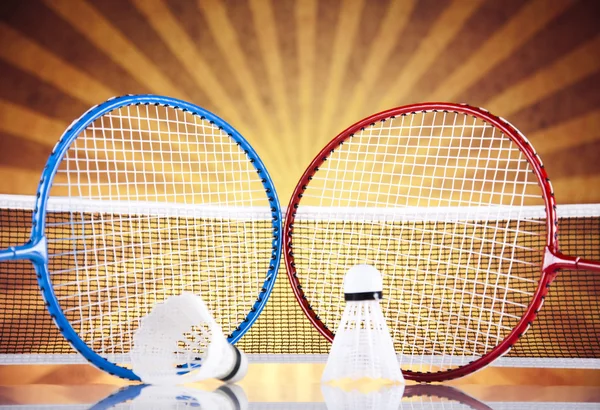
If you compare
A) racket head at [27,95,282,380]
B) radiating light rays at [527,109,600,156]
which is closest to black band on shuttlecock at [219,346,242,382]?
racket head at [27,95,282,380]

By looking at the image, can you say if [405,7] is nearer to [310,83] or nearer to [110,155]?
[310,83]

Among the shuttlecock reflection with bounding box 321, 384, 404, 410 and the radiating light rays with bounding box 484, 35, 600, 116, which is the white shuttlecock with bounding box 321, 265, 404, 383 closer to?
the shuttlecock reflection with bounding box 321, 384, 404, 410

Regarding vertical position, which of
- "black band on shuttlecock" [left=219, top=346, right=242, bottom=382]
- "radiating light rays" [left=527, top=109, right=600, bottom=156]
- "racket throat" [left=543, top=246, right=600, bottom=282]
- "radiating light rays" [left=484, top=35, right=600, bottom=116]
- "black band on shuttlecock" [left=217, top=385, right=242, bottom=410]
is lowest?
"black band on shuttlecock" [left=217, top=385, right=242, bottom=410]

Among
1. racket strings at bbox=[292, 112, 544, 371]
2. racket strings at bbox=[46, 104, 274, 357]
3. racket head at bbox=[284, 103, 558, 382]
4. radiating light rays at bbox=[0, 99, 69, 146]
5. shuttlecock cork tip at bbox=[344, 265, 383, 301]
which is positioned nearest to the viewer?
shuttlecock cork tip at bbox=[344, 265, 383, 301]

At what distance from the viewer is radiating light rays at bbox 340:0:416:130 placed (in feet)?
Answer: 10.7

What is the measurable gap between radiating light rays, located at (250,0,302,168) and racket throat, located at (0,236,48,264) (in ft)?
6.03

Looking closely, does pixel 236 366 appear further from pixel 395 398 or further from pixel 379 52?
pixel 379 52

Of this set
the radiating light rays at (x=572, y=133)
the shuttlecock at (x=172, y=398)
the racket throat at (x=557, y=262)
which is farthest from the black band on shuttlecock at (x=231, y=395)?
the radiating light rays at (x=572, y=133)

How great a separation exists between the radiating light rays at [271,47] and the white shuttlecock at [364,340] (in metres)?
1.75

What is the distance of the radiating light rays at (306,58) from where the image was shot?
10.7ft

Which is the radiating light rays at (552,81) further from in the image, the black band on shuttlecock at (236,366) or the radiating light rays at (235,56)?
the black band on shuttlecock at (236,366)

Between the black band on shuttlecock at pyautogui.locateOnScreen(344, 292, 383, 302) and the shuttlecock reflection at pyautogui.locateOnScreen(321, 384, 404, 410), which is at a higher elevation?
the black band on shuttlecock at pyautogui.locateOnScreen(344, 292, 383, 302)

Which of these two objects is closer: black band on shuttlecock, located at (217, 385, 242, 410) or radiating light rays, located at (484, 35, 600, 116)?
black band on shuttlecock, located at (217, 385, 242, 410)

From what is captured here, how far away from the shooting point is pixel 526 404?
157 cm
